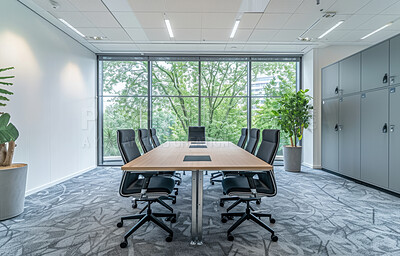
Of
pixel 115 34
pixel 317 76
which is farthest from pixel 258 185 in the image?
pixel 317 76

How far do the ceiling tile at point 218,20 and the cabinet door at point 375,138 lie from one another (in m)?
2.84

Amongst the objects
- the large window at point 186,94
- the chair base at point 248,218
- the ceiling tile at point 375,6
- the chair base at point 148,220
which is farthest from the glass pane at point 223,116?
the chair base at point 148,220

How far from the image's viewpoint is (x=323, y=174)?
4.71 meters

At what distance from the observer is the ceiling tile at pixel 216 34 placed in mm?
4280

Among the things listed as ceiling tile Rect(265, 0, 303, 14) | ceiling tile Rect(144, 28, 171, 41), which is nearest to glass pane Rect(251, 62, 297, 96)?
ceiling tile Rect(265, 0, 303, 14)

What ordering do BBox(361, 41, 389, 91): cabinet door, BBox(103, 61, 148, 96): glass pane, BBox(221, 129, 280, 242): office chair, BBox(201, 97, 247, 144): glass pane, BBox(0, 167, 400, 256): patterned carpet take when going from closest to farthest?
1. BBox(0, 167, 400, 256): patterned carpet
2. BBox(221, 129, 280, 242): office chair
3. BBox(361, 41, 389, 91): cabinet door
4. BBox(103, 61, 148, 96): glass pane
5. BBox(201, 97, 247, 144): glass pane

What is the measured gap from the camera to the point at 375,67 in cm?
357

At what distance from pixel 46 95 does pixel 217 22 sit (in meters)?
3.48

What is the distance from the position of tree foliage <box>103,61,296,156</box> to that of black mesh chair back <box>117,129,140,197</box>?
3.16 metres

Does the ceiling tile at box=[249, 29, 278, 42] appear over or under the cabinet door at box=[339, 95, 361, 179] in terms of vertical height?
over

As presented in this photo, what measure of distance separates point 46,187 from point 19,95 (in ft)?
5.47

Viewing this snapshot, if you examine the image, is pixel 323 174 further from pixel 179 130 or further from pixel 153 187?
pixel 153 187

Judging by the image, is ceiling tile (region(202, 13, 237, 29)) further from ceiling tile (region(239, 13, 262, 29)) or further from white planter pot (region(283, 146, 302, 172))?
white planter pot (region(283, 146, 302, 172))

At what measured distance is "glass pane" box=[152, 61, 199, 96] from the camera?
5.73m
